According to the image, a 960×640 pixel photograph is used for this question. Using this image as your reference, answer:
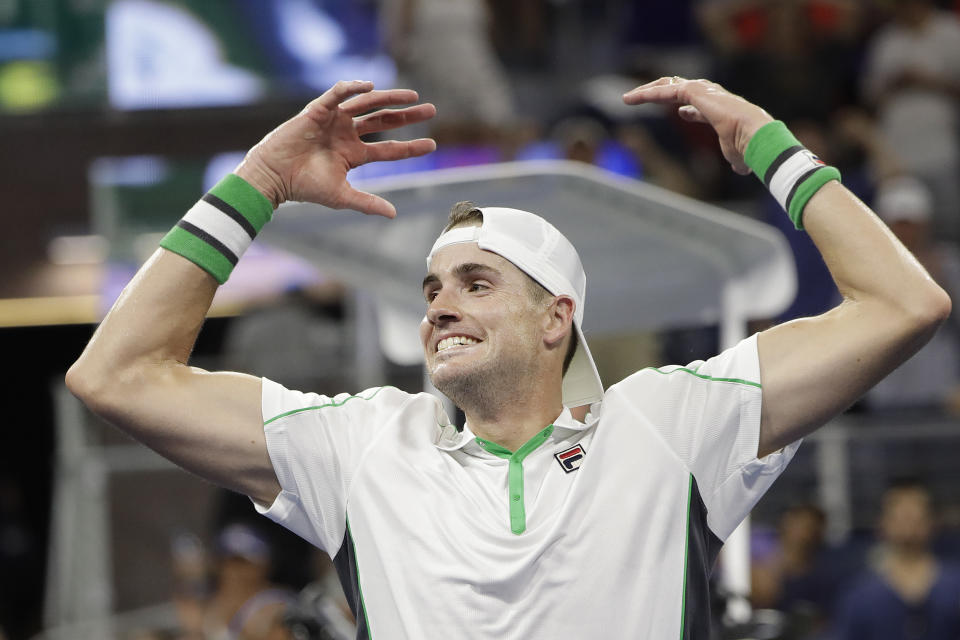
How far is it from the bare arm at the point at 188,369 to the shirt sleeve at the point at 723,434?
828 mm

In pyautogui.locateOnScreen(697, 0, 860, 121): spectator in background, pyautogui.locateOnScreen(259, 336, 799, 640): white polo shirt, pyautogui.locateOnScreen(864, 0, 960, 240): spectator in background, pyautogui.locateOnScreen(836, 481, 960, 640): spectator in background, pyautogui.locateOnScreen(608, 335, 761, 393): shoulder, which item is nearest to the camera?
pyautogui.locateOnScreen(259, 336, 799, 640): white polo shirt

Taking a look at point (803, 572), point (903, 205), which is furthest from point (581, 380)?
point (903, 205)

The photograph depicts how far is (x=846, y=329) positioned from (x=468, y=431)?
0.83 metres

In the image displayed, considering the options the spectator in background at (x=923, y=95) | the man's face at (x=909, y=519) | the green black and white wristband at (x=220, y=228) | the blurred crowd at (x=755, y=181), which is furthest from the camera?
the spectator in background at (x=923, y=95)

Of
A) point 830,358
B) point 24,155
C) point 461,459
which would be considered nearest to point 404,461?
point 461,459

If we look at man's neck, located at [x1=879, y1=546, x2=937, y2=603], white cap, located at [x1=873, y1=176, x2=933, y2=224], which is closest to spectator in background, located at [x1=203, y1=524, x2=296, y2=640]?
man's neck, located at [x1=879, y1=546, x2=937, y2=603]

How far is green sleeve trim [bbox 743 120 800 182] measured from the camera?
2.82m

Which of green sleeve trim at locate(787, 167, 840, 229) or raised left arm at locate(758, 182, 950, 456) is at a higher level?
green sleeve trim at locate(787, 167, 840, 229)

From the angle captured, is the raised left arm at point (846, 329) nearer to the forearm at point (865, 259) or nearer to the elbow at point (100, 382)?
the forearm at point (865, 259)

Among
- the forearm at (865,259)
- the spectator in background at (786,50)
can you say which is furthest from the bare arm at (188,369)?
the spectator in background at (786,50)

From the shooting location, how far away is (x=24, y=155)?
32.0 feet

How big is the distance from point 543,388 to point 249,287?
6.20 m

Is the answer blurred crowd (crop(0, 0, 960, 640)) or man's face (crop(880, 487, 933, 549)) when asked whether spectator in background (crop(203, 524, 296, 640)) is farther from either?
man's face (crop(880, 487, 933, 549))

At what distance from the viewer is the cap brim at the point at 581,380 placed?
3.08 meters
